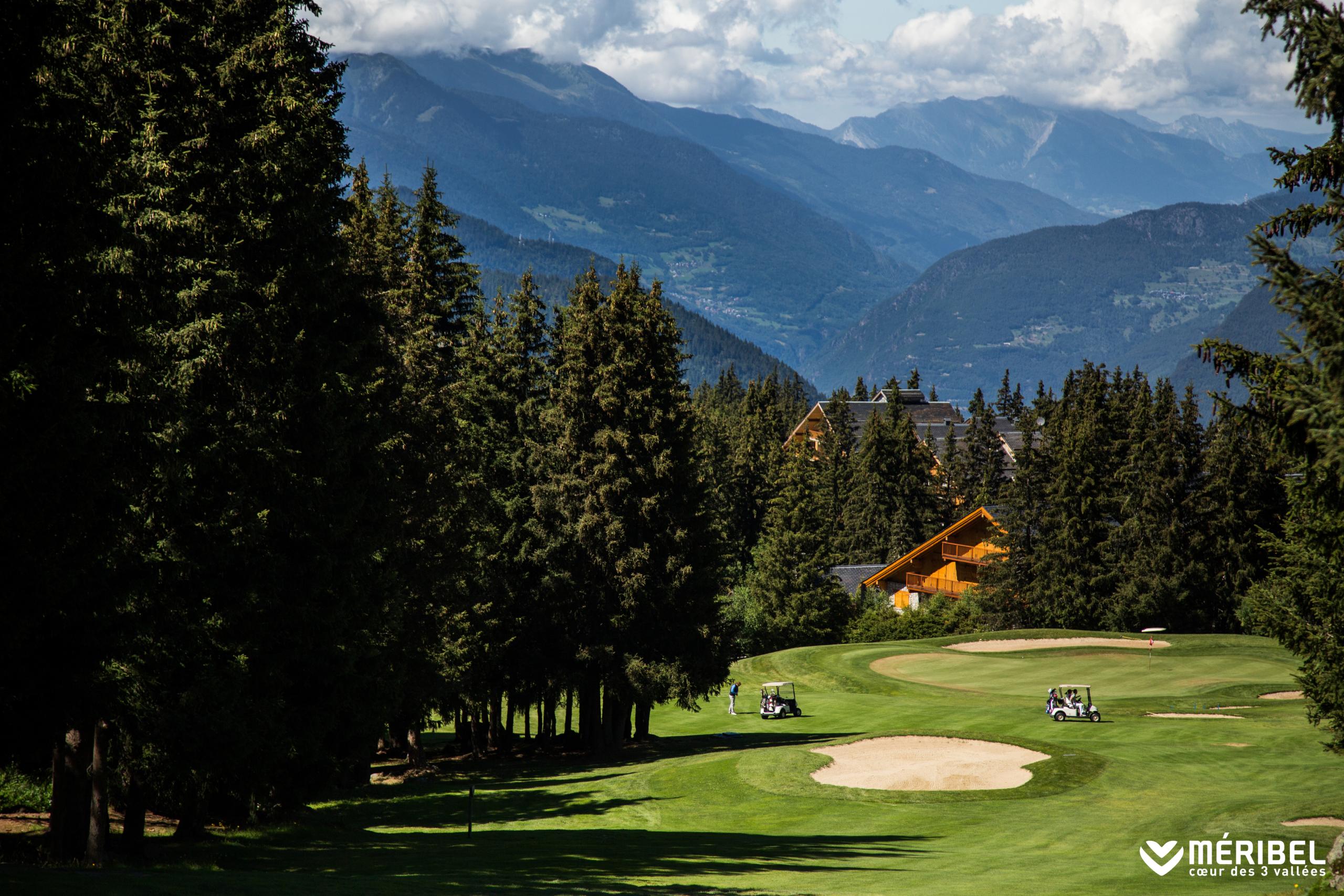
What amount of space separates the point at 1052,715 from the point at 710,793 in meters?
16.4

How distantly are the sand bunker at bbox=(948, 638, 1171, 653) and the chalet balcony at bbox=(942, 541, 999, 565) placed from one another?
15.4 m

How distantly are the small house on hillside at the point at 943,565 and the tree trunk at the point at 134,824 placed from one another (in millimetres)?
66541

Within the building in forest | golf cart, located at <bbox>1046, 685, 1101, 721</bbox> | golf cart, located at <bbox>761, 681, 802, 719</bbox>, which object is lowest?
golf cart, located at <bbox>761, 681, 802, 719</bbox>

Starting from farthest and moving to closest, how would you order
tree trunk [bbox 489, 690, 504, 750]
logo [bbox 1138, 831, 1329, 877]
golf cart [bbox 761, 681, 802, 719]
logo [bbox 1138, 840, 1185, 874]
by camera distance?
golf cart [bbox 761, 681, 802, 719] < tree trunk [bbox 489, 690, 504, 750] < logo [bbox 1138, 840, 1185, 874] < logo [bbox 1138, 831, 1329, 877]

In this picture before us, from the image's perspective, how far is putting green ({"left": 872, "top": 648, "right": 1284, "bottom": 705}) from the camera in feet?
149

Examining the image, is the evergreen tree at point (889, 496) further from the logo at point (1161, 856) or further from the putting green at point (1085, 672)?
the logo at point (1161, 856)

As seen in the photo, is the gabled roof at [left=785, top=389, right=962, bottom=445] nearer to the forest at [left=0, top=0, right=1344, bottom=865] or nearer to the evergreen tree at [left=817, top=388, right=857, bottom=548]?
the evergreen tree at [left=817, top=388, right=857, bottom=548]

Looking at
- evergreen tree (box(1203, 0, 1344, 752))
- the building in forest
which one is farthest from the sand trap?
the building in forest

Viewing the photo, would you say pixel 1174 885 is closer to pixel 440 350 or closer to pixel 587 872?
pixel 587 872

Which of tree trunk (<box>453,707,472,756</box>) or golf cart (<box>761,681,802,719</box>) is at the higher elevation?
golf cart (<box>761,681,802,719</box>)

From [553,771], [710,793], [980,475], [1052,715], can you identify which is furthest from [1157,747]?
[980,475]

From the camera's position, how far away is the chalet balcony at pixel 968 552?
3019 inches

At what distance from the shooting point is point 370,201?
33.8 metres

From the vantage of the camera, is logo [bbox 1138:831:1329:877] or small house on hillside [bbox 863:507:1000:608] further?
small house on hillside [bbox 863:507:1000:608]
